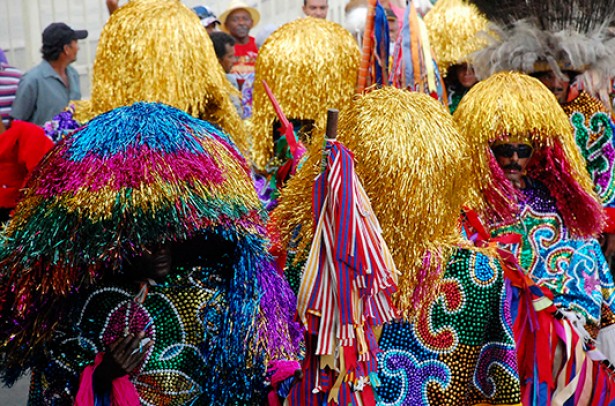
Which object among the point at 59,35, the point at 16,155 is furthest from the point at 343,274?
the point at 59,35

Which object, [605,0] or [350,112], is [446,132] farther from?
[605,0]

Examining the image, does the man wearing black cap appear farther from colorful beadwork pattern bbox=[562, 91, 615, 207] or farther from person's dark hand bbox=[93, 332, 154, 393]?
person's dark hand bbox=[93, 332, 154, 393]

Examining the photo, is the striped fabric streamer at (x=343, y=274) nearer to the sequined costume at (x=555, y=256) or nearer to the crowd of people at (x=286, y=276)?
the crowd of people at (x=286, y=276)

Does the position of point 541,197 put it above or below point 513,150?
below

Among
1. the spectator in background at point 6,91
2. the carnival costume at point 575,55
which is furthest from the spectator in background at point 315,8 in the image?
the carnival costume at point 575,55

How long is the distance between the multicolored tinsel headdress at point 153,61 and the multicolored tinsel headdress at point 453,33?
6.59ft

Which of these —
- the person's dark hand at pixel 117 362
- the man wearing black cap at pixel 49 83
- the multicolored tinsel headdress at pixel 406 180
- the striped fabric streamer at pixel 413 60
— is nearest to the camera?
the person's dark hand at pixel 117 362

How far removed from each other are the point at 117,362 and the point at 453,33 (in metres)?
4.15

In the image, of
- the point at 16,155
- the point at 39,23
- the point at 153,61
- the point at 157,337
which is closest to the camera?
the point at 157,337

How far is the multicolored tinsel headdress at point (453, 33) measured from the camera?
668cm

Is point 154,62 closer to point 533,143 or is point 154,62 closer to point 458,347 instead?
point 533,143

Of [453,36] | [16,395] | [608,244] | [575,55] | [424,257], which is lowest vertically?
[16,395]

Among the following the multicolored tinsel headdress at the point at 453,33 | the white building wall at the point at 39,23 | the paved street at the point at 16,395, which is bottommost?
the paved street at the point at 16,395

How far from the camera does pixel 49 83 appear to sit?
7012mm
